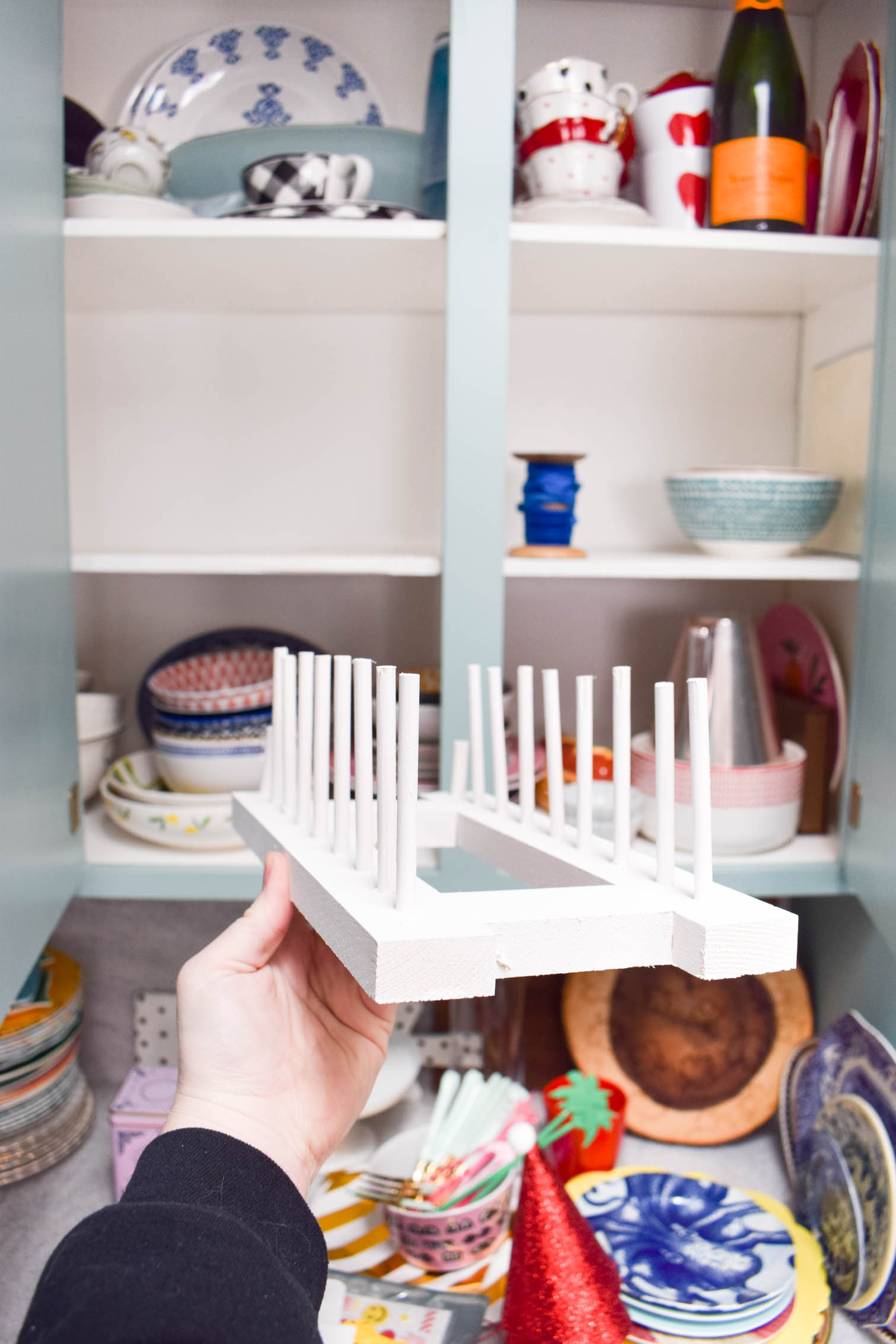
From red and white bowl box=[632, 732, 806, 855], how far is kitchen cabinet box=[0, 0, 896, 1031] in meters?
0.03

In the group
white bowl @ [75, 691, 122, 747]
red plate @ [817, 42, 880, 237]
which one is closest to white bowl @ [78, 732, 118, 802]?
white bowl @ [75, 691, 122, 747]

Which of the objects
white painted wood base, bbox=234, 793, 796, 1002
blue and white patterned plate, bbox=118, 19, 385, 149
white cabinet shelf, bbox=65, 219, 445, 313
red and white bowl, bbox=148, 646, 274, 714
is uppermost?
blue and white patterned plate, bbox=118, 19, 385, 149

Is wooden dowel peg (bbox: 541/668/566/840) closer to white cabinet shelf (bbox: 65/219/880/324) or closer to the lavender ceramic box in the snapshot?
white cabinet shelf (bbox: 65/219/880/324)

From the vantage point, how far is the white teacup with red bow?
1135 mm

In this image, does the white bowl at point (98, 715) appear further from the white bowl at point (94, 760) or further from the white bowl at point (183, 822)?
the white bowl at point (183, 822)

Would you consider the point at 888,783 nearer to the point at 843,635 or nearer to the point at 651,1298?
the point at 843,635

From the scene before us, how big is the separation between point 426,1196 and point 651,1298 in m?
0.23

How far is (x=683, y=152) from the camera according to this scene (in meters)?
1.14

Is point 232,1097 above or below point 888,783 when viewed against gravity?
below

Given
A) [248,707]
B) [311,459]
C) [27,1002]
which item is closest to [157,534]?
[311,459]

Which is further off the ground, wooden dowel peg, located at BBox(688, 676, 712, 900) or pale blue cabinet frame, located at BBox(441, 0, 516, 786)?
pale blue cabinet frame, located at BBox(441, 0, 516, 786)

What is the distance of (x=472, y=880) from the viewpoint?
3.58ft

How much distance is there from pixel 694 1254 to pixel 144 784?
791mm

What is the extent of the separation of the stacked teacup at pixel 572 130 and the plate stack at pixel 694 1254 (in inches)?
41.4
